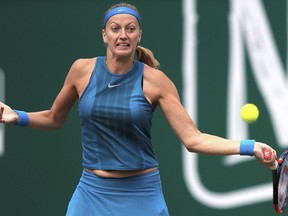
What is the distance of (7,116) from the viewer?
4.75 m

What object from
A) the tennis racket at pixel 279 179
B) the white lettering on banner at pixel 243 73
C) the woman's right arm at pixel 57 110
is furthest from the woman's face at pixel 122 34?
the white lettering on banner at pixel 243 73

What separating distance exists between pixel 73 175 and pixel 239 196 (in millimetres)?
1283

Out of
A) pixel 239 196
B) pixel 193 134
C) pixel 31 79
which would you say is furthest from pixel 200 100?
pixel 193 134

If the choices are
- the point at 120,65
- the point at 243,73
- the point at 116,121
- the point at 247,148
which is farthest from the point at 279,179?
the point at 243,73

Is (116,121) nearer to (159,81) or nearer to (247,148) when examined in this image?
(159,81)

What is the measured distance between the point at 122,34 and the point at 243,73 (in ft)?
7.71

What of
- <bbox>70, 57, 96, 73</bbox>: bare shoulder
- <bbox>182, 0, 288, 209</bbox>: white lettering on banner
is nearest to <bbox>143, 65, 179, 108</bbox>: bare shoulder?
<bbox>70, 57, 96, 73</bbox>: bare shoulder

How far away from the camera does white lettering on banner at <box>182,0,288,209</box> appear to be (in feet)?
22.3

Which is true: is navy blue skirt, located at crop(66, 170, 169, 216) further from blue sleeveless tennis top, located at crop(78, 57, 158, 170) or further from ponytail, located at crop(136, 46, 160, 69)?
ponytail, located at crop(136, 46, 160, 69)

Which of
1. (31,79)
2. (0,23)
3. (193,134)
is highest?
(0,23)

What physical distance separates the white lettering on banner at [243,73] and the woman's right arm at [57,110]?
2.06 metres

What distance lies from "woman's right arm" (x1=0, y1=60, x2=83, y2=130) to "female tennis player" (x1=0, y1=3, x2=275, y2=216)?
1 cm

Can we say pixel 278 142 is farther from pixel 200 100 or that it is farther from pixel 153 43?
pixel 153 43

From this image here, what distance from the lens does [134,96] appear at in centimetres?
460
